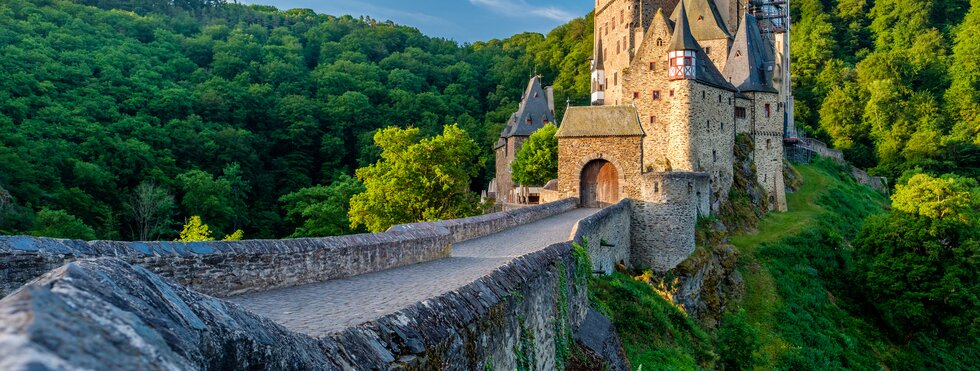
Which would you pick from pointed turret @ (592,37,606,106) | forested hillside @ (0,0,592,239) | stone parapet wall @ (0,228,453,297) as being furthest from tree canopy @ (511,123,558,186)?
stone parapet wall @ (0,228,453,297)

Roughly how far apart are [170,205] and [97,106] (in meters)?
12.7

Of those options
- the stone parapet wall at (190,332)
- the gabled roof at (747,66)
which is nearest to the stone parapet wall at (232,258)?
the stone parapet wall at (190,332)

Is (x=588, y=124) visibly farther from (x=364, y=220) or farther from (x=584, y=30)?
(x=584, y=30)

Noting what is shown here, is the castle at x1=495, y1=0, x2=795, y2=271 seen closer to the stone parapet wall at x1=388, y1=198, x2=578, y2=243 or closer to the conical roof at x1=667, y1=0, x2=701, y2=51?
the conical roof at x1=667, y1=0, x2=701, y2=51

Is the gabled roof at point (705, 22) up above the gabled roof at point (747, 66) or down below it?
above

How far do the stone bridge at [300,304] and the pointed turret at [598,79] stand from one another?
33408 millimetres

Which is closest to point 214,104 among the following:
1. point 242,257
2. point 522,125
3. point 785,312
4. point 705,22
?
point 522,125

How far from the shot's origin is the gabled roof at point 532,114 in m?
52.4

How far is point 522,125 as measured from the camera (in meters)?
52.4

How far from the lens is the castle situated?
2762cm

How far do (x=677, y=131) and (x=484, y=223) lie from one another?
15.9 meters

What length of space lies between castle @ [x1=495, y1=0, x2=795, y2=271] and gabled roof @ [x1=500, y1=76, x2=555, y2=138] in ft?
46.6

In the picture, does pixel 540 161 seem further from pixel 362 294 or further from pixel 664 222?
pixel 362 294

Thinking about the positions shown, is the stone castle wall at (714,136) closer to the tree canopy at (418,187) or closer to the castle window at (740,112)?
the castle window at (740,112)
